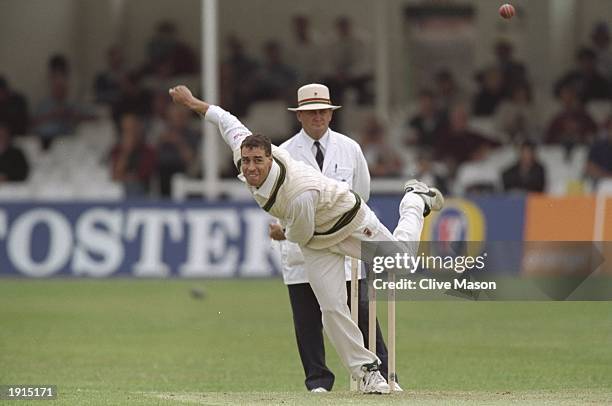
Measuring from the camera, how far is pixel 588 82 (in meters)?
25.1

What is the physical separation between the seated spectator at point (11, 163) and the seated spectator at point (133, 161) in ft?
4.67

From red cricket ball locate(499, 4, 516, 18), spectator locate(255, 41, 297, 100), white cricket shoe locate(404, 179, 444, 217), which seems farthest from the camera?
spectator locate(255, 41, 297, 100)

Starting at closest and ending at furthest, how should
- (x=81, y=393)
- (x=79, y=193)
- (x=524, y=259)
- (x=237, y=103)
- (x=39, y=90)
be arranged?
(x=81, y=393)
(x=524, y=259)
(x=79, y=193)
(x=237, y=103)
(x=39, y=90)

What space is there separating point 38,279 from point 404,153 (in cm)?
686

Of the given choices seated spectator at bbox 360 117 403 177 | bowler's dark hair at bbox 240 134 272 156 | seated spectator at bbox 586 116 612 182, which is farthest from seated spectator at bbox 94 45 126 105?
bowler's dark hair at bbox 240 134 272 156

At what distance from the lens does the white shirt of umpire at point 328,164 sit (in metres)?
10.7

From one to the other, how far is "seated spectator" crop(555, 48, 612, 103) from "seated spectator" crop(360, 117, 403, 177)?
10.8ft

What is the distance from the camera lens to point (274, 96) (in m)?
25.4

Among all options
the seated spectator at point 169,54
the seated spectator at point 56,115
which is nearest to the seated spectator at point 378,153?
the seated spectator at point 169,54

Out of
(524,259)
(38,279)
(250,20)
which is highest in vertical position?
(250,20)

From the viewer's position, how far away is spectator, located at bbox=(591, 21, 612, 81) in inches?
991

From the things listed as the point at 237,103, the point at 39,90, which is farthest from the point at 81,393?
the point at 39,90

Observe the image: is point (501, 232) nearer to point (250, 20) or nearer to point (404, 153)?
point (404, 153)

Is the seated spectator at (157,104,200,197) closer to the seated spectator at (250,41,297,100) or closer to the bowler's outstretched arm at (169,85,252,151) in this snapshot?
the seated spectator at (250,41,297,100)
